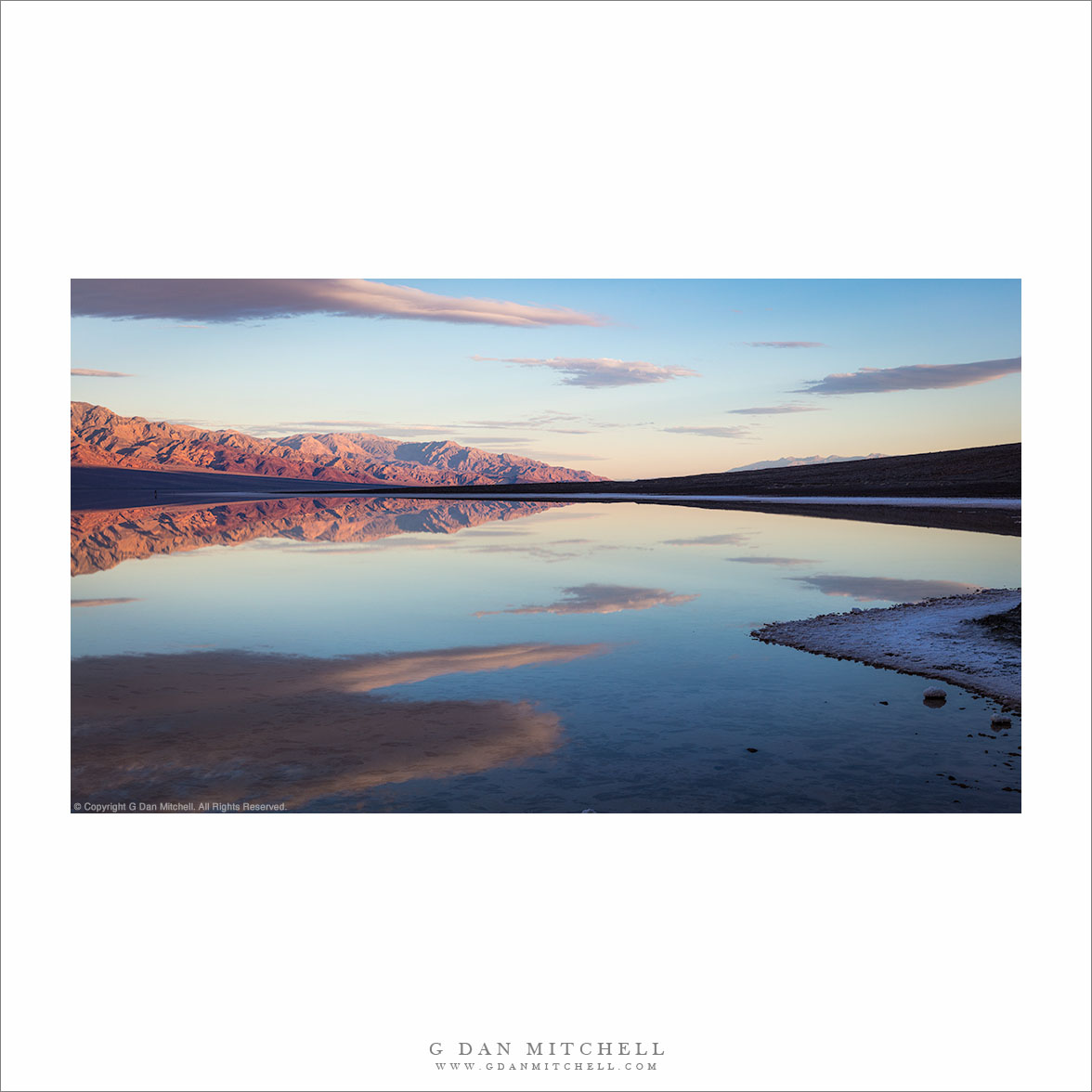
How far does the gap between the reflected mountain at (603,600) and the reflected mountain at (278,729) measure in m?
3.06

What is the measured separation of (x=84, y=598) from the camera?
1423 cm

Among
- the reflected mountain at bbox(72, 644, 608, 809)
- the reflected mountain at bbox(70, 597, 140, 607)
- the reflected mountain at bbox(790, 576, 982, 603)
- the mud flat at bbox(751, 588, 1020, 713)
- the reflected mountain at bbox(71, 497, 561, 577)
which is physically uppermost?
the reflected mountain at bbox(71, 497, 561, 577)

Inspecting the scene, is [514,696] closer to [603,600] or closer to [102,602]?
[603,600]

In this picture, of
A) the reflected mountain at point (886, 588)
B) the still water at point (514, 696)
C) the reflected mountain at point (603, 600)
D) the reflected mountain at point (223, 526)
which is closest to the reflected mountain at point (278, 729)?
the still water at point (514, 696)

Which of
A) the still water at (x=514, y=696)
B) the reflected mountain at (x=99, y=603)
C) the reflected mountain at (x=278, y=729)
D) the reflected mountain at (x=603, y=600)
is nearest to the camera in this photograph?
the still water at (x=514, y=696)

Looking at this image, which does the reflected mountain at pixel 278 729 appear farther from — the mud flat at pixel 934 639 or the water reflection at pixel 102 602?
the water reflection at pixel 102 602

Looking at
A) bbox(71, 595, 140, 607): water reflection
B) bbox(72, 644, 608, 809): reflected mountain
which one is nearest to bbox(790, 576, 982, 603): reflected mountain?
bbox(72, 644, 608, 809): reflected mountain

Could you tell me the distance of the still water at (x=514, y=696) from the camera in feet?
21.6

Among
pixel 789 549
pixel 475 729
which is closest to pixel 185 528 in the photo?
pixel 789 549

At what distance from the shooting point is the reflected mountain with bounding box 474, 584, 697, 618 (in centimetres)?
1341

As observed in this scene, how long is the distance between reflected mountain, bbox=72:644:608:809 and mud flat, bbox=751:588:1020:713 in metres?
3.19

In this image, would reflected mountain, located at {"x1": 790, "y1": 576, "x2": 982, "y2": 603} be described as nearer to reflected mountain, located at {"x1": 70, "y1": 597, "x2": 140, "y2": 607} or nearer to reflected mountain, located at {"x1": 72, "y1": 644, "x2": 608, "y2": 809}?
reflected mountain, located at {"x1": 72, "y1": 644, "x2": 608, "y2": 809}

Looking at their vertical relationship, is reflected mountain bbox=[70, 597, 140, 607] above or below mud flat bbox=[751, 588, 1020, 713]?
above

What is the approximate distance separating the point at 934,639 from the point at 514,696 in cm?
555
